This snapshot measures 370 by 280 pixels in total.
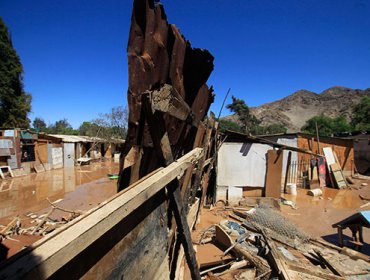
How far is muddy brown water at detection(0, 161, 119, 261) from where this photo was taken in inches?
354

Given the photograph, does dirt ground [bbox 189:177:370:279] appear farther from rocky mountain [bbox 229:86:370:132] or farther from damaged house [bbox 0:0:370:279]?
rocky mountain [bbox 229:86:370:132]

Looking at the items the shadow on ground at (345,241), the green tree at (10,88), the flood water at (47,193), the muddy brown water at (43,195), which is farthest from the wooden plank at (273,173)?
the green tree at (10,88)

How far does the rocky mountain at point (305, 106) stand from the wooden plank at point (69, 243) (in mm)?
84753

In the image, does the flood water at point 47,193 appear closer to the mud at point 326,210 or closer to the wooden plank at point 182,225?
the wooden plank at point 182,225

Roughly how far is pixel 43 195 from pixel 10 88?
1961 cm

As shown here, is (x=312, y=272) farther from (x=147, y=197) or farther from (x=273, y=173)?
(x=273, y=173)

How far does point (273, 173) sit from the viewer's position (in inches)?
383

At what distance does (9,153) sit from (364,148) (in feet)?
104

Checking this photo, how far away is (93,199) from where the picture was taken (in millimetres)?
11789

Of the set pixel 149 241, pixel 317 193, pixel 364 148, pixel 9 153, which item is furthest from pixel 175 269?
pixel 364 148

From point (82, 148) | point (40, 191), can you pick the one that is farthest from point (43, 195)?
point (82, 148)

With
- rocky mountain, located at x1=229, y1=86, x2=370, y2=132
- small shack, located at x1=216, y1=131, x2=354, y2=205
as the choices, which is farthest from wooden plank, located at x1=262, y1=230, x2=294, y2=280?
rocky mountain, located at x1=229, y1=86, x2=370, y2=132

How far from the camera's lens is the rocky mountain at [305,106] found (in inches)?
3142

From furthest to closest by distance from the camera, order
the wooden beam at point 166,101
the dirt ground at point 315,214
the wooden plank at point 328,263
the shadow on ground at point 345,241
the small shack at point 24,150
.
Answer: the small shack at point 24,150, the shadow on ground at point 345,241, the dirt ground at point 315,214, the wooden plank at point 328,263, the wooden beam at point 166,101
